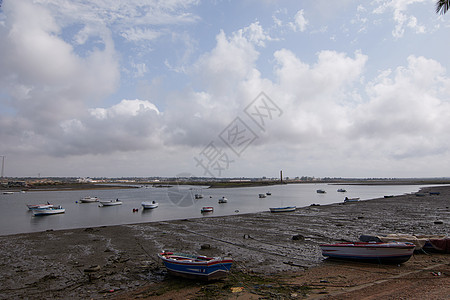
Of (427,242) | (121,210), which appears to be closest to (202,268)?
(427,242)

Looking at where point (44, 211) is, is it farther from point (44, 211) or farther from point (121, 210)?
point (121, 210)

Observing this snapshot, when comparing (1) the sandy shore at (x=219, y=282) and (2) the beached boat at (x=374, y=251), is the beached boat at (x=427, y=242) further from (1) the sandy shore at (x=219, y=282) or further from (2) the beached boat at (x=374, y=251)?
(2) the beached boat at (x=374, y=251)

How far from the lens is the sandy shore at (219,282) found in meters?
12.4

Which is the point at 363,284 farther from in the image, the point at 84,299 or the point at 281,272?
the point at 84,299

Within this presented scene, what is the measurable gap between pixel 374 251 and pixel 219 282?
348 inches

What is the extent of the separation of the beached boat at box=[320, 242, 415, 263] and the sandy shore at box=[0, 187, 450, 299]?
0.53 m

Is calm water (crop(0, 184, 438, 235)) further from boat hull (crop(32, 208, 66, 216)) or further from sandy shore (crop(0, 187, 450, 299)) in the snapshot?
sandy shore (crop(0, 187, 450, 299))

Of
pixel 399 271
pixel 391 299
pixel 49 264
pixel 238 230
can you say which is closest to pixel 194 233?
pixel 238 230

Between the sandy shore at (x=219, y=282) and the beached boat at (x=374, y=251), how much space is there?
21.0 inches

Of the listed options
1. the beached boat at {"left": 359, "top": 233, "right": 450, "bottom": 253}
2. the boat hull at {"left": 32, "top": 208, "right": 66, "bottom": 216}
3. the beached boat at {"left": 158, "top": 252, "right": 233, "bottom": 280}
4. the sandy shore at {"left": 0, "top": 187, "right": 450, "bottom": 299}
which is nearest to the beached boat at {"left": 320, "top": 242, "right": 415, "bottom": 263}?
the sandy shore at {"left": 0, "top": 187, "right": 450, "bottom": 299}

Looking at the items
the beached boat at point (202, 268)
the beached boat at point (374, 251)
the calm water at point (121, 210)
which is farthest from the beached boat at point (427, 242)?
the calm water at point (121, 210)

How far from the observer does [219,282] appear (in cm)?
1388

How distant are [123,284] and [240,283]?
5593mm

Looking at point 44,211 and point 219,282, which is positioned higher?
point 219,282
